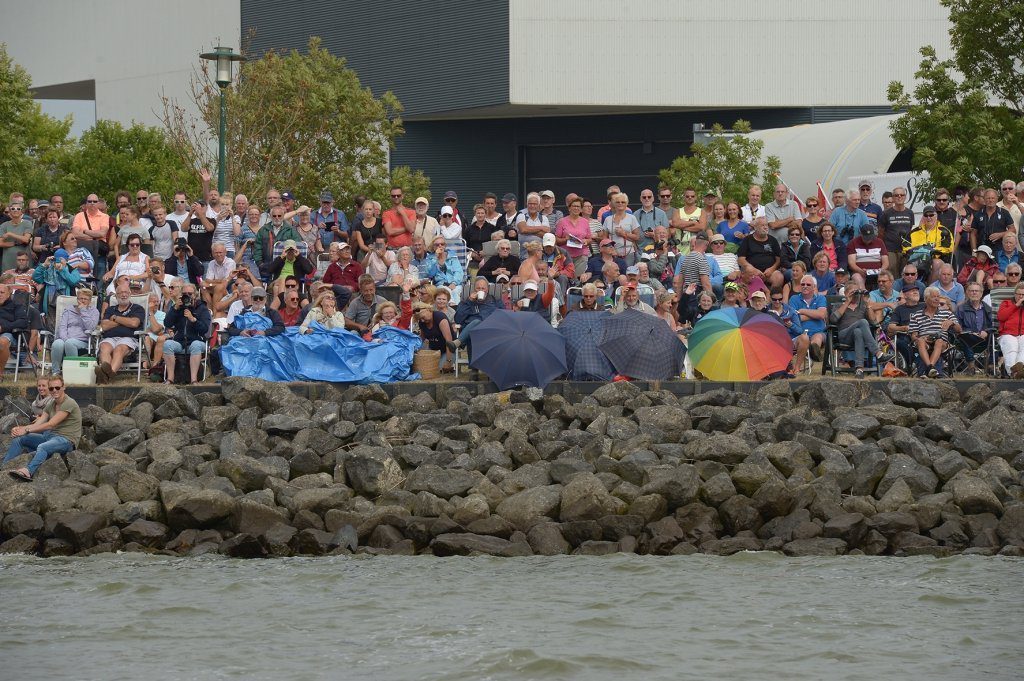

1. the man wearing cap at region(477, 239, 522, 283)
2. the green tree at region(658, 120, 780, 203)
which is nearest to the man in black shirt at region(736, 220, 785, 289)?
the man wearing cap at region(477, 239, 522, 283)

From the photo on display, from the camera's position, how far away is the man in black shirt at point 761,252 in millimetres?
23188

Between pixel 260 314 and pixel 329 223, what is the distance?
3400 mm

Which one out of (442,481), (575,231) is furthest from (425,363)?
(575,231)

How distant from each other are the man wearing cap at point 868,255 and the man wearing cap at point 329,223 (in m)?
7.02

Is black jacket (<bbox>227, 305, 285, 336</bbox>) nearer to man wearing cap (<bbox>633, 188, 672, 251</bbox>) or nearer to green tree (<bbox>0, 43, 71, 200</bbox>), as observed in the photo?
man wearing cap (<bbox>633, 188, 672, 251</bbox>)

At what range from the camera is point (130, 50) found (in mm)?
57812

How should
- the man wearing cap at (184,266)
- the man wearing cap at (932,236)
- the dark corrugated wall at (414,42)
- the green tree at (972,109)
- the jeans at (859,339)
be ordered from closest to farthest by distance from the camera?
the jeans at (859,339) → the man wearing cap at (184,266) → the man wearing cap at (932,236) → the green tree at (972,109) → the dark corrugated wall at (414,42)

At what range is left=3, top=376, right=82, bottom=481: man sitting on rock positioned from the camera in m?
19.8

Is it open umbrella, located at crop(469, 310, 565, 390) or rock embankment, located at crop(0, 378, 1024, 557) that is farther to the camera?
open umbrella, located at crop(469, 310, 565, 390)

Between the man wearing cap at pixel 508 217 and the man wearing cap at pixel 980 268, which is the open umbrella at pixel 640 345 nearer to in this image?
the man wearing cap at pixel 508 217

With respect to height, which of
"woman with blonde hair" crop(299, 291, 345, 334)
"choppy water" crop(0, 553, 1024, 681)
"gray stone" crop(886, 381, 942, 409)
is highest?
"woman with blonde hair" crop(299, 291, 345, 334)

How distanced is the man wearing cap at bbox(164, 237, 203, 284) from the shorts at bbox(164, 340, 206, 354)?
162cm

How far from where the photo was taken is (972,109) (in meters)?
31.6

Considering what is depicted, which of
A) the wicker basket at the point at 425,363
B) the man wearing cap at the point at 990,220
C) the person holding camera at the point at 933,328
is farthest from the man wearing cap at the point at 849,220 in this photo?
the wicker basket at the point at 425,363
